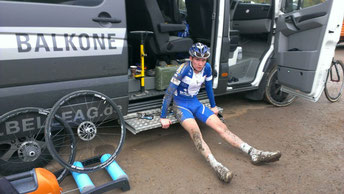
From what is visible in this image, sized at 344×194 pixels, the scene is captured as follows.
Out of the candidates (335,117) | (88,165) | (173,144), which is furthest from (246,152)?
(335,117)

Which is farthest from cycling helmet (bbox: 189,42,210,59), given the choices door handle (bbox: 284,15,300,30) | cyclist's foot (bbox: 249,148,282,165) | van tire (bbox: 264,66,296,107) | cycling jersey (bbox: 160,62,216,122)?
van tire (bbox: 264,66,296,107)

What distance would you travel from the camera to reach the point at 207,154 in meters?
2.79

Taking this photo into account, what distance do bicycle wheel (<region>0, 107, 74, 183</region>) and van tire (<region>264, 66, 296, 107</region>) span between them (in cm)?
356

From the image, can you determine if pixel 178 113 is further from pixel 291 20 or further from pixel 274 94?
pixel 274 94

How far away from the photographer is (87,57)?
2.61 m

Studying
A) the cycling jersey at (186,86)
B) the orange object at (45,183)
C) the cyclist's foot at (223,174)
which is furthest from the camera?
the cycling jersey at (186,86)

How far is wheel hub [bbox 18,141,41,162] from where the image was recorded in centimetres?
245

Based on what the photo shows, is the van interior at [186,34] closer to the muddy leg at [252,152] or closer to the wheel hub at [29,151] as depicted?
the muddy leg at [252,152]

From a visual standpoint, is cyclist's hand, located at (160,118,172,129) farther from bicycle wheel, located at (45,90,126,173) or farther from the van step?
bicycle wheel, located at (45,90,126,173)

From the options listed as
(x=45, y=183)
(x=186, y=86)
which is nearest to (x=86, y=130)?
(x=45, y=183)

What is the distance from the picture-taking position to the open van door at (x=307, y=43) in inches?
133

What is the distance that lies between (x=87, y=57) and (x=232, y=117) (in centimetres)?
266

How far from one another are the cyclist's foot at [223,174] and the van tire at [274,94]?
2.57 metres

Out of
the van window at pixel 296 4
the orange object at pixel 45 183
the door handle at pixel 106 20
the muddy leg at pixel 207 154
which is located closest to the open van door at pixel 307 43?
the van window at pixel 296 4
